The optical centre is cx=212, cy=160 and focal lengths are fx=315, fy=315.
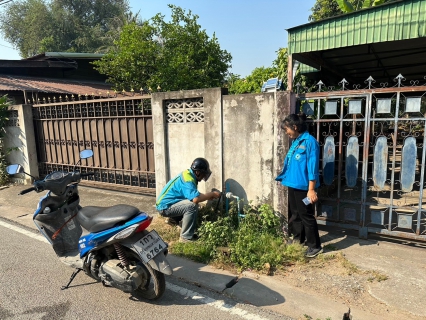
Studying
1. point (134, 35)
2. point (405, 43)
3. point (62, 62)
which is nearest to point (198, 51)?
point (134, 35)

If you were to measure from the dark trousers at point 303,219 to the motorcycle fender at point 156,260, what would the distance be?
1.81 meters

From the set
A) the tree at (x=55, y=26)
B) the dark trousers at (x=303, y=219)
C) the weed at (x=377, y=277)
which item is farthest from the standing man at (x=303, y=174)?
the tree at (x=55, y=26)

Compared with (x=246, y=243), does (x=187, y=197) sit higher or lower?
higher

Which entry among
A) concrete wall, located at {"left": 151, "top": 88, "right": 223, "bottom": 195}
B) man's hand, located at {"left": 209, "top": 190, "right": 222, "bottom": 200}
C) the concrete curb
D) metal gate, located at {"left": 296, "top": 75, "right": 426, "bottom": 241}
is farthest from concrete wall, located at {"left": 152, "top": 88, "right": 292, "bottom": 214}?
the concrete curb

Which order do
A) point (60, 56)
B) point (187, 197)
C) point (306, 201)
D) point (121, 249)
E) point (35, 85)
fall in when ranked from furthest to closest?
point (60, 56)
point (35, 85)
point (187, 197)
point (306, 201)
point (121, 249)

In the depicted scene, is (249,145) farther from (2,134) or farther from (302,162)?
(2,134)

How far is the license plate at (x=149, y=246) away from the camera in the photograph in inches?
110

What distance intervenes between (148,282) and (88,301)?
0.62m

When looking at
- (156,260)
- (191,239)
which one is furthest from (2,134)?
(156,260)

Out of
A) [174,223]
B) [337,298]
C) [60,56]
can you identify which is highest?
[60,56]

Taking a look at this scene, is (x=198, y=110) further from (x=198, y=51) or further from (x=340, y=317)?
(x=198, y=51)

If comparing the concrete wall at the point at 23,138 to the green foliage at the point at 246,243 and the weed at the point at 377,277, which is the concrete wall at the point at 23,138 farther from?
the weed at the point at 377,277

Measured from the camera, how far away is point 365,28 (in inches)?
175

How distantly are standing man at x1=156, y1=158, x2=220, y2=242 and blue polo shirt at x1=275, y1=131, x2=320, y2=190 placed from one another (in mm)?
1084
